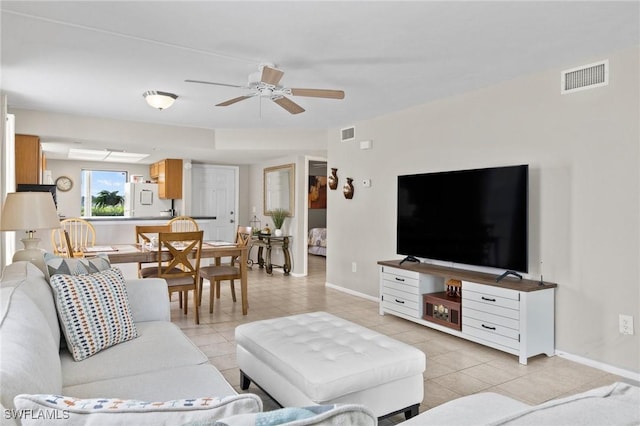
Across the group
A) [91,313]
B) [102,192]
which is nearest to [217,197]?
[102,192]

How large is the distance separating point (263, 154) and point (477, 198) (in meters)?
4.23

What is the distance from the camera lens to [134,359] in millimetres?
2012

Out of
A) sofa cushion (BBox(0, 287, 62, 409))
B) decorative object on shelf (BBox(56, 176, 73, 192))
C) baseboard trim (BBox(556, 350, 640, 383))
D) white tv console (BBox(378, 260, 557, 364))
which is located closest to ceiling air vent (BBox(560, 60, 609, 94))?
white tv console (BBox(378, 260, 557, 364))

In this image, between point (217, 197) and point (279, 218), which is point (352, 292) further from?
point (217, 197)

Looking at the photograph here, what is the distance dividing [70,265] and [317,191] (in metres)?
8.84

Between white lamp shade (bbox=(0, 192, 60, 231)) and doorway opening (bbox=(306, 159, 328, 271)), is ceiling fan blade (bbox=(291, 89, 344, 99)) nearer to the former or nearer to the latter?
white lamp shade (bbox=(0, 192, 60, 231))

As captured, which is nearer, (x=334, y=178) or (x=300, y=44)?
(x=300, y=44)

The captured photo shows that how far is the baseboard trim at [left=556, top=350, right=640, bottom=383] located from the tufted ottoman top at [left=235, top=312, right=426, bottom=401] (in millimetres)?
1748

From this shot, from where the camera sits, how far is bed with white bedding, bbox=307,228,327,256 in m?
9.91

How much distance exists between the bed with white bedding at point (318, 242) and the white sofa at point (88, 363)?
7.34 metres

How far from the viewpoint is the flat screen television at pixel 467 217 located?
347 cm

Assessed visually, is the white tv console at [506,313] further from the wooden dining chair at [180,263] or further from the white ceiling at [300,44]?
the wooden dining chair at [180,263]

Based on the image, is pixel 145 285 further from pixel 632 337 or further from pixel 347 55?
pixel 632 337

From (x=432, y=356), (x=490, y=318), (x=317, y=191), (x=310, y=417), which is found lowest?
(x=432, y=356)
